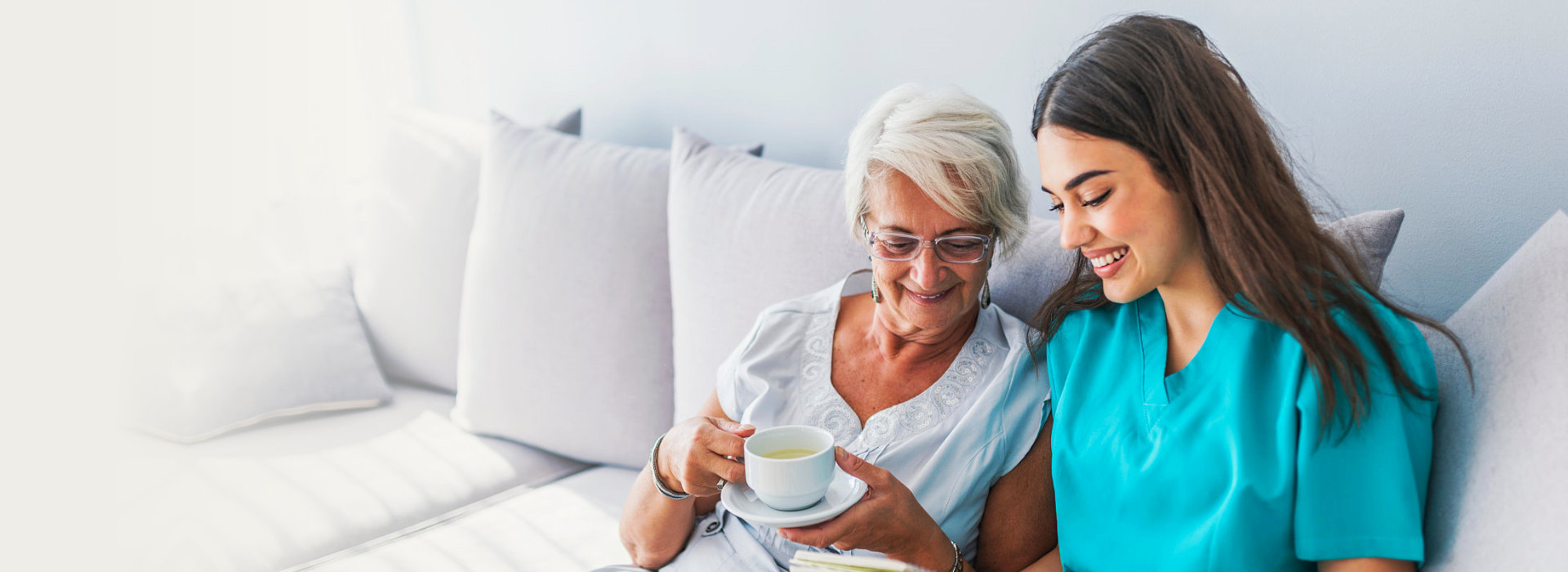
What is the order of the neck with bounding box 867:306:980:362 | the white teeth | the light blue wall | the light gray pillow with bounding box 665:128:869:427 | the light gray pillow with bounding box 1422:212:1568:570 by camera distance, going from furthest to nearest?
the light gray pillow with bounding box 665:128:869:427
the neck with bounding box 867:306:980:362
the light blue wall
the white teeth
the light gray pillow with bounding box 1422:212:1568:570

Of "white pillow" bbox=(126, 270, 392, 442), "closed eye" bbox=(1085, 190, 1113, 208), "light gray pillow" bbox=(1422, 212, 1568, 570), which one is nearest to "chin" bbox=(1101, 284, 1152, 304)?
"closed eye" bbox=(1085, 190, 1113, 208)

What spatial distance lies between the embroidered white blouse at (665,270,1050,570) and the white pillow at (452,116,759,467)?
17.8 inches

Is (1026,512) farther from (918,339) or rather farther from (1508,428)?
(1508,428)

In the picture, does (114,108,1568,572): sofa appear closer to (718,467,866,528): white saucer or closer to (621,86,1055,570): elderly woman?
(621,86,1055,570): elderly woman

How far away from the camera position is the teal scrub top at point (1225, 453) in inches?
37.5

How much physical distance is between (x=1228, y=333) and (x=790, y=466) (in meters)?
0.54

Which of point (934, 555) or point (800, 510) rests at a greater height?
point (800, 510)

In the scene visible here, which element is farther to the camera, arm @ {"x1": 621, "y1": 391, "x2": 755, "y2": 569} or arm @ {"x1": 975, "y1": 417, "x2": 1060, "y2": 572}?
arm @ {"x1": 975, "y1": 417, "x2": 1060, "y2": 572}

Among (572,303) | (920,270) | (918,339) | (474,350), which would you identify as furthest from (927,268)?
(474,350)

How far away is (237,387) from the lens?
209 cm

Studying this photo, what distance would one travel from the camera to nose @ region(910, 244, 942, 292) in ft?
4.19

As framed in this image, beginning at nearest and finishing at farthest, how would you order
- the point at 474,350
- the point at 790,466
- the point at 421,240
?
the point at 790,466, the point at 474,350, the point at 421,240

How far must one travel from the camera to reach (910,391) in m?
1.38

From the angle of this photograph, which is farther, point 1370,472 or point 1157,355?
point 1157,355
